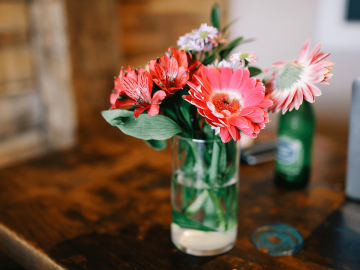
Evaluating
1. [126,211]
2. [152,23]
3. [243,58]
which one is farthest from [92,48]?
[243,58]

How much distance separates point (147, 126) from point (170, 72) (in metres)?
0.10

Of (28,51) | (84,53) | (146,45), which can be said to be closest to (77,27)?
(84,53)

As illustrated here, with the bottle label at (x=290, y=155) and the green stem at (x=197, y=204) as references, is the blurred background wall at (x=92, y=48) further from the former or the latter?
the green stem at (x=197, y=204)

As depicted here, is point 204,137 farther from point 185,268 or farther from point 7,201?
point 7,201

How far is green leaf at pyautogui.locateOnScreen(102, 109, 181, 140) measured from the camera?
Answer: 53cm

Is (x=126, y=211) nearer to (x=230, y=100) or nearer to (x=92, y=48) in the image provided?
(x=230, y=100)

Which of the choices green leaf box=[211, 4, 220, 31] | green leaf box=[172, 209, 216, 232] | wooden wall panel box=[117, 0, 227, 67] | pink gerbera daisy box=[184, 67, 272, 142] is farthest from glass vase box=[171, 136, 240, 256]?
wooden wall panel box=[117, 0, 227, 67]

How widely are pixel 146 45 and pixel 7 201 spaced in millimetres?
1955

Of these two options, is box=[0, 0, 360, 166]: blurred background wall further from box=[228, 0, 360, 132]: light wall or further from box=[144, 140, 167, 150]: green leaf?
box=[144, 140, 167, 150]: green leaf

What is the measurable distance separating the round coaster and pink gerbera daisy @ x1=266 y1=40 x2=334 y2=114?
11.5 inches

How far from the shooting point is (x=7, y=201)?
0.84 meters

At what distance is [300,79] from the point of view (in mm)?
502

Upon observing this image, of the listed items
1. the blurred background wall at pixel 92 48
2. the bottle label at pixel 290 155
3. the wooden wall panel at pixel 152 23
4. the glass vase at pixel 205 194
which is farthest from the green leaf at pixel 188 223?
the wooden wall panel at pixel 152 23

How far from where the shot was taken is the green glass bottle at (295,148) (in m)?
0.88
